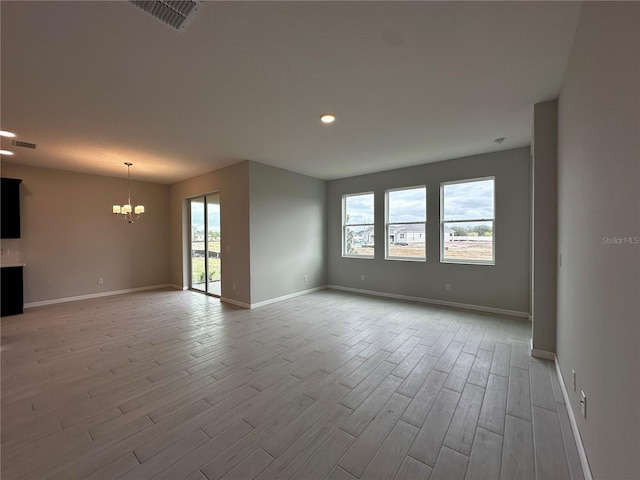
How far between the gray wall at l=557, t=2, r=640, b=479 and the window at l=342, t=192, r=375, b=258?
4149 mm

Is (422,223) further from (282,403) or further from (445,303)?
(282,403)

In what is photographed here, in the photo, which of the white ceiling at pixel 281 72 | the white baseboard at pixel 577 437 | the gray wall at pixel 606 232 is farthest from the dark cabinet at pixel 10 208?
the white baseboard at pixel 577 437

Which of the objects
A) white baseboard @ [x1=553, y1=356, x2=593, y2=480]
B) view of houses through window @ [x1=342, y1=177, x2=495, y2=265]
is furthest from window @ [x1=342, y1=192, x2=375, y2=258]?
white baseboard @ [x1=553, y1=356, x2=593, y2=480]

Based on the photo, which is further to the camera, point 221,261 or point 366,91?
point 221,261

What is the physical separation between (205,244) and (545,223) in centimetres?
638

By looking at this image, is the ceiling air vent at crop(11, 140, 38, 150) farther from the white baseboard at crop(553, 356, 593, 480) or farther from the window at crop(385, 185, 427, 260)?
the white baseboard at crop(553, 356, 593, 480)

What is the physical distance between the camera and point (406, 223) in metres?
5.49

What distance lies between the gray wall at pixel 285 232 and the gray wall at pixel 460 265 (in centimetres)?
76

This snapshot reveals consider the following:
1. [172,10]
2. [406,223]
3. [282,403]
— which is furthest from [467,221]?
[172,10]

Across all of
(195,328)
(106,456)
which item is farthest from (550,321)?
(195,328)

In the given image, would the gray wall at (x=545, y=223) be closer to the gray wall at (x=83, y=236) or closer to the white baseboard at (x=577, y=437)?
the white baseboard at (x=577, y=437)

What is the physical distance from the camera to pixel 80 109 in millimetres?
2789

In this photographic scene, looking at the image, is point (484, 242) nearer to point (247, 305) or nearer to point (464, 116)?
point (464, 116)

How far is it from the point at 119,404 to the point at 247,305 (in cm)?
281
